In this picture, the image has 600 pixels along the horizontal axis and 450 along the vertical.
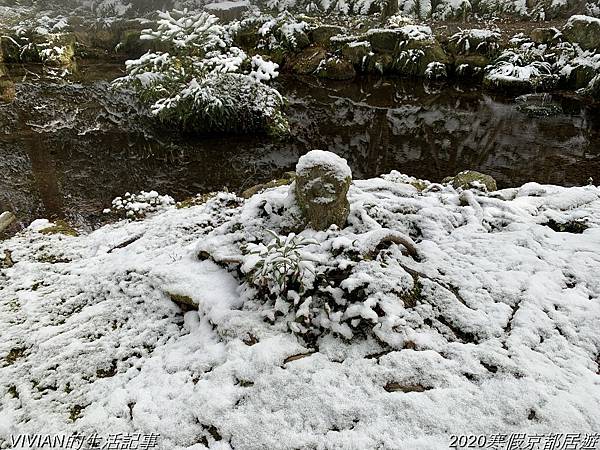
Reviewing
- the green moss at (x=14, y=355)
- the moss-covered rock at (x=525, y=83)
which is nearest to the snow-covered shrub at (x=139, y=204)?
the green moss at (x=14, y=355)

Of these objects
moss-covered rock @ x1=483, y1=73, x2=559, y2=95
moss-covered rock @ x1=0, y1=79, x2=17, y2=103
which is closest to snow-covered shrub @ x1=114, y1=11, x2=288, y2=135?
moss-covered rock @ x1=0, y1=79, x2=17, y2=103

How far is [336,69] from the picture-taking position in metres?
10.1

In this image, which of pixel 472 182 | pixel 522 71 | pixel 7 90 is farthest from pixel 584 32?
pixel 7 90

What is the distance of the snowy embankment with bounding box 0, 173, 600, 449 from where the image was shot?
178 centimetres

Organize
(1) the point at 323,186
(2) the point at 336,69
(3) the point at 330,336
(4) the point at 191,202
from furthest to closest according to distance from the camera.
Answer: (2) the point at 336,69, (4) the point at 191,202, (1) the point at 323,186, (3) the point at 330,336

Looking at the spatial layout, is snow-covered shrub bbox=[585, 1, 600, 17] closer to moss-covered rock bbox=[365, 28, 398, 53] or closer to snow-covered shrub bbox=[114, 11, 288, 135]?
moss-covered rock bbox=[365, 28, 398, 53]

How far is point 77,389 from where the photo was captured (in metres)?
2.10

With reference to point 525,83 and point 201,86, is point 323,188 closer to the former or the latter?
point 201,86

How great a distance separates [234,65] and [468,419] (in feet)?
19.6

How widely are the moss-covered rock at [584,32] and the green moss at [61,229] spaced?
33.7ft

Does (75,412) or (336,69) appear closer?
(75,412)

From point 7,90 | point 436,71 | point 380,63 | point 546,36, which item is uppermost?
point 546,36

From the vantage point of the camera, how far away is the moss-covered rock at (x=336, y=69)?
→ 10.1 m

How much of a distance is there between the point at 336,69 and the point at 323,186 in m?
8.24
